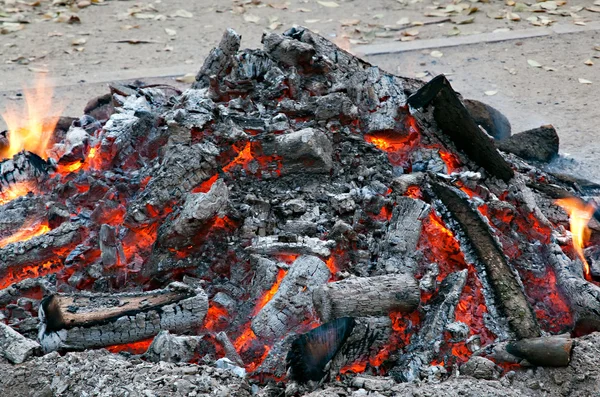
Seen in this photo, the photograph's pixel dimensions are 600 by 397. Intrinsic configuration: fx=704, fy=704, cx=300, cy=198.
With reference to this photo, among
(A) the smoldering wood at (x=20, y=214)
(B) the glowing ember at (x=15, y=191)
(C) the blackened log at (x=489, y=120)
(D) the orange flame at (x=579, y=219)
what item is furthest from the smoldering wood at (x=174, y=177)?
(C) the blackened log at (x=489, y=120)

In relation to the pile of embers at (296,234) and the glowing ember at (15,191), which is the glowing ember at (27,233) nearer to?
the pile of embers at (296,234)

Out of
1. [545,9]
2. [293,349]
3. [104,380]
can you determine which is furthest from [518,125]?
[104,380]

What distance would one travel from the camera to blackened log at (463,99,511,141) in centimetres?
555

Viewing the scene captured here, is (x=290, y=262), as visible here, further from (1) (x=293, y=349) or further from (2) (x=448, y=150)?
(2) (x=448, y=150)

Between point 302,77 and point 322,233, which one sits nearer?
point 322,233

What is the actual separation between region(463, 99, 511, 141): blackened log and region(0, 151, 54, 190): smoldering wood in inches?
122

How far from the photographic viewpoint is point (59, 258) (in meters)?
3.69

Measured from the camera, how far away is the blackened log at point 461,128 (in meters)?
3.96

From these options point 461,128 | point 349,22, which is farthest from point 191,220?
point 349,22

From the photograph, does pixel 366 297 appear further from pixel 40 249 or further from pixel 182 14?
pixel 182 14

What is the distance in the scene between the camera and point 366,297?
10.3 ft

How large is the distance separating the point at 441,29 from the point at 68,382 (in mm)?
6189

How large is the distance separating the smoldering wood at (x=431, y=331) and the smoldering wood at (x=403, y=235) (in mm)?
198

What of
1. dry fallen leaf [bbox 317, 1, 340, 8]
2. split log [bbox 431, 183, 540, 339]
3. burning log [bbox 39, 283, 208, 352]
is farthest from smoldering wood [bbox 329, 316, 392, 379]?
dry fallen leaf [bbox 317, 1, 340, 8]
